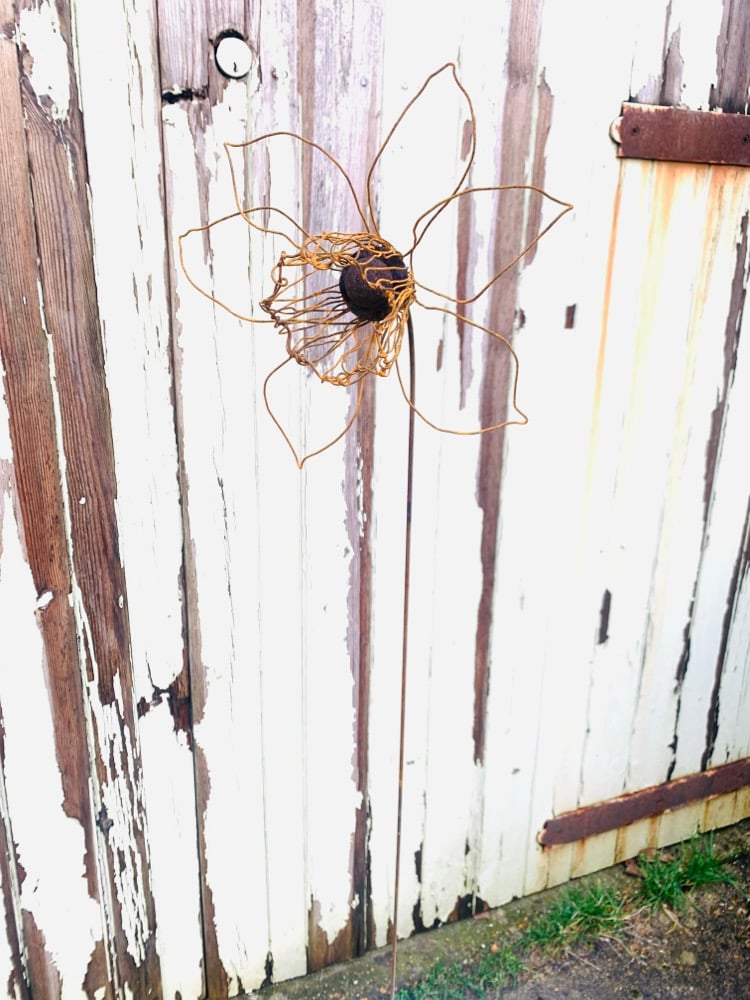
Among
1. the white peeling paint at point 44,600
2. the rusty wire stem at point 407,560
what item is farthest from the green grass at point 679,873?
the white peeling paint at point 44,600

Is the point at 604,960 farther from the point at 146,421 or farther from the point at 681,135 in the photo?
the point at 681,135

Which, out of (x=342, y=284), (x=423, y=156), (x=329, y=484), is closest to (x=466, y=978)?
(x=329, y=484)

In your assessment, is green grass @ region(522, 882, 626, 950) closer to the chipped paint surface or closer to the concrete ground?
the concrete ground

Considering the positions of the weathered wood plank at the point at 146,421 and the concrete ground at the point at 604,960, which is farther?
the concrete ground at the point at 604,960

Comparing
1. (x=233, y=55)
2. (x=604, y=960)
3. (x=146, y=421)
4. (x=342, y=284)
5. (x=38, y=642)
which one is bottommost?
(x=604, y=960)

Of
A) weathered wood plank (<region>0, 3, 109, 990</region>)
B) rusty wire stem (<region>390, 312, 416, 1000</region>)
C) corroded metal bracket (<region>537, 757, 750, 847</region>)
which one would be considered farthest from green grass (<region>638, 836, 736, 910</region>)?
weathered wood plank (<region>0, 3, 109, 990</region>)

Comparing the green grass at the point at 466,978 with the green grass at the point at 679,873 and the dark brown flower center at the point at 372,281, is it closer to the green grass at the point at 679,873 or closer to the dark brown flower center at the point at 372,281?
the green grass at the point at 679,873
